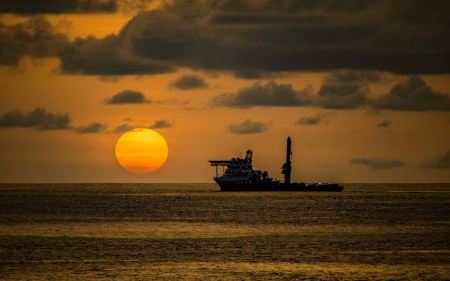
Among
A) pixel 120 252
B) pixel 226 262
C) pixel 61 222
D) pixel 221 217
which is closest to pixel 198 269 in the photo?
pixel 226 262

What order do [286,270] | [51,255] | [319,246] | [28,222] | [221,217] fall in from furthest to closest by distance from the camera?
[221,217] → [28,222] → [319,246] → [51,255] → [286,270]

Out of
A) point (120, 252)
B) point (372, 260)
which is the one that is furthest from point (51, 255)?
point (372, 260)

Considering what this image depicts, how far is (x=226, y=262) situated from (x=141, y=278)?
39.9ft

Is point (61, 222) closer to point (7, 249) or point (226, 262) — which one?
point (7, 249)

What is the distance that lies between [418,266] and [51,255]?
3478cm

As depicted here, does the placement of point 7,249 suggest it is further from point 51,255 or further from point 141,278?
point 141,278

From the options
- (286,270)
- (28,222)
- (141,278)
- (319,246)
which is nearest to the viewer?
(141,278)

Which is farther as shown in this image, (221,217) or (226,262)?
(221,217)

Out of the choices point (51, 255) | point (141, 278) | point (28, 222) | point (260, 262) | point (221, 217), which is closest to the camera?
point (141, 278)

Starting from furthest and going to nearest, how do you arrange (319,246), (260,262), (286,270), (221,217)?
(221,217) < (319,246) < (260,262) < (286,270)

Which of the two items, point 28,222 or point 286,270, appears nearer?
point 286,270

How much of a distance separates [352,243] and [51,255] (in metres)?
34.7

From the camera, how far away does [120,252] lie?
85.4 m

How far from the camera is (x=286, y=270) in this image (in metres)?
71.1
